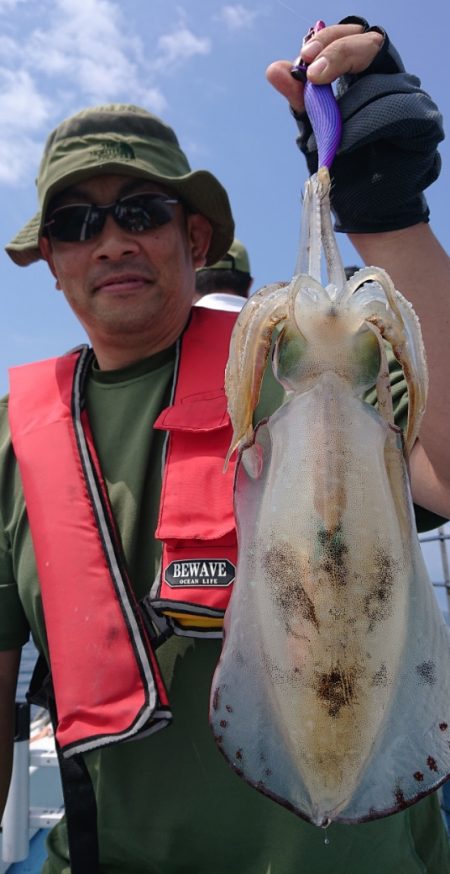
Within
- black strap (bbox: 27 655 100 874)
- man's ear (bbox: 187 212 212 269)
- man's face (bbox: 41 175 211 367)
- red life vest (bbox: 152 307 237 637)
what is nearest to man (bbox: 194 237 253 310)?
man's ear (bbox: 187 212 212 269)

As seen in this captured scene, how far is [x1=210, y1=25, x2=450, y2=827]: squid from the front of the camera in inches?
46.9

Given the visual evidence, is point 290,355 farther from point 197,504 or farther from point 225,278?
point 225,278

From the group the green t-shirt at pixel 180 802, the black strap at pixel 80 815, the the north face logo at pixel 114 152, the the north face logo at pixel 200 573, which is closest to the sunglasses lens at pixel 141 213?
the the north face logo at pixel 114 152

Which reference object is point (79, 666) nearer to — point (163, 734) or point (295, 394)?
point (163, 734)

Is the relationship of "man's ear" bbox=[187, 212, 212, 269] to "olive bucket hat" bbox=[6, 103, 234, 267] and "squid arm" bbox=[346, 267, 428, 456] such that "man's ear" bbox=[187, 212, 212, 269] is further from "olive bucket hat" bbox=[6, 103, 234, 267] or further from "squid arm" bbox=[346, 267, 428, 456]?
"squid arm" bbox=[346, 267, 428, 456]

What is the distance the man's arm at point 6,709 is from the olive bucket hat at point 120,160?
1.83 m

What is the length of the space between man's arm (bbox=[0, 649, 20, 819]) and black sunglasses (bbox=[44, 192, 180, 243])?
5.82 ft

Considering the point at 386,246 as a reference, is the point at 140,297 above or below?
above

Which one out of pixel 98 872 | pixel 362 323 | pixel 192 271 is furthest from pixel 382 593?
pixel 192 271

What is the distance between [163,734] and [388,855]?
0.80 m

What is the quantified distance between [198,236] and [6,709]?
227 cm

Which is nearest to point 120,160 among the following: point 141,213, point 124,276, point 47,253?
point 141,213

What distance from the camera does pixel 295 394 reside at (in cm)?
134

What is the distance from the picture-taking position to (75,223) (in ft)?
9.11
